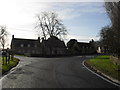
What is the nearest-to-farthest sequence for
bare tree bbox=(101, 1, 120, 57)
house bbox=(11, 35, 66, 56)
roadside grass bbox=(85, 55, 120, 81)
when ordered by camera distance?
roadside grass bbox=(85, 55, 120, 81), bare tree bbox=(101, 1, 120, 57), house bbox=(11, 35, 66, 56)

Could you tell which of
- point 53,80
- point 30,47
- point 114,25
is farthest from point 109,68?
point 30,47

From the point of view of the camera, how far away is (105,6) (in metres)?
21.1

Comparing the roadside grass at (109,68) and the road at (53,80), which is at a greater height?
the roadside grass at (109,68)

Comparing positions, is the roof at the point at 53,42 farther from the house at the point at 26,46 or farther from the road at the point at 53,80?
the road at the point at 53,80

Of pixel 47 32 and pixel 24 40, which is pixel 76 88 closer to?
pixel 47 32

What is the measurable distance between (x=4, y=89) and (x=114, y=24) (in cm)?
1371

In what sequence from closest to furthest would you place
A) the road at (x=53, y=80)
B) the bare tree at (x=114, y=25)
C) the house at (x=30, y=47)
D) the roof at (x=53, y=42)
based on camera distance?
the road at (x=53, y=80) → the bare tree at (x=114, y=25) → the roof at (x=53, y=42) → the house at (x=30, y=47)

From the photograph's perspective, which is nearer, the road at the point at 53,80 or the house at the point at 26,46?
the road at the point at 53,80

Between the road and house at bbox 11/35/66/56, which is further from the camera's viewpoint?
house at bbox 11/35/66/56

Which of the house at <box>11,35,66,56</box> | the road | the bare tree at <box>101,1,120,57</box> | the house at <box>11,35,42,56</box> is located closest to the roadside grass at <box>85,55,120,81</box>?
the road

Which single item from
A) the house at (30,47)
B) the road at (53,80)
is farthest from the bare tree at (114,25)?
the house at (30,47)

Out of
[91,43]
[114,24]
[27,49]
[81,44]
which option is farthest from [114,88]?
[91,43]

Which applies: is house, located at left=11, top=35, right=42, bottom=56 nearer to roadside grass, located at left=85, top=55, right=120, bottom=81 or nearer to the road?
roadside grass, located at left=85, top=55, right=120, bottom=81

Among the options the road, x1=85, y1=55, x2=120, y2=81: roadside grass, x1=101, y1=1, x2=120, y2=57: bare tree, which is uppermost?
x1=101, y1=1, x2=120, y2=57: bare tree
